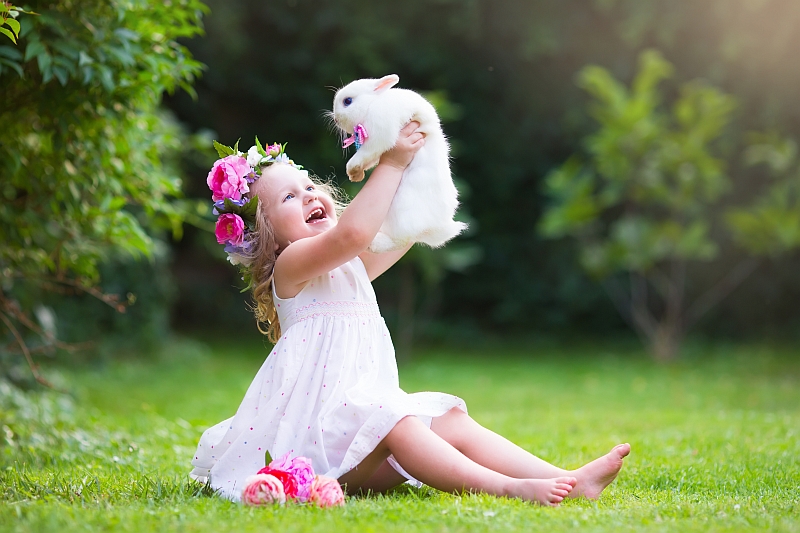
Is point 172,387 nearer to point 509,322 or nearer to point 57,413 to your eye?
point 57,413

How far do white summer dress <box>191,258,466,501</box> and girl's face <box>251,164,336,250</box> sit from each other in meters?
0.17

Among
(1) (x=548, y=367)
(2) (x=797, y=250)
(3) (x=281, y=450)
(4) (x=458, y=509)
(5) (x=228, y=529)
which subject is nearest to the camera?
(5) (x=228, y=529)

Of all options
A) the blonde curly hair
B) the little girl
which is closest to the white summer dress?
the little girl

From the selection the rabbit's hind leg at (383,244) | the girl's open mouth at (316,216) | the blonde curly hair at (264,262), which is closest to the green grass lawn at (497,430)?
the blonde curly hair at (264,262)

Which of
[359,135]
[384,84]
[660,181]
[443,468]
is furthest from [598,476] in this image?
[660,181]

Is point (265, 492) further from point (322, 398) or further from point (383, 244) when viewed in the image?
point (383, 244)

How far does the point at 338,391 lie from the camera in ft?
8.22

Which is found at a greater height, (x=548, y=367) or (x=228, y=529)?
(x=548, y=367)

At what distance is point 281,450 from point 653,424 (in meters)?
3.13

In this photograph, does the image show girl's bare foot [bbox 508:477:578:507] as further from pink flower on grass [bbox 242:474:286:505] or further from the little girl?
pink flower on grass [bbox 242:474:286:505]

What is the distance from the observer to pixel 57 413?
4.85 metres

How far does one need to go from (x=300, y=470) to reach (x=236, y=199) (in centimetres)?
90

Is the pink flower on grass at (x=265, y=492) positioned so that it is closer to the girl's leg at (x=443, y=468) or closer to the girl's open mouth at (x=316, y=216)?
the girl's leg at (x=443, y=468)

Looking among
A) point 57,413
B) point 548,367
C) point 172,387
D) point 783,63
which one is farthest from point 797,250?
point 57,413
